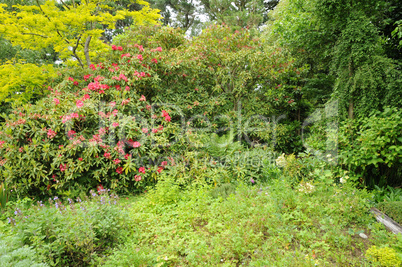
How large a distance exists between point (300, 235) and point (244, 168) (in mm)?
2023

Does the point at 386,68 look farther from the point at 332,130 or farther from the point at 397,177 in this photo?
the point at 397,177

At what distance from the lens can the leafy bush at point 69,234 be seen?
2006 mm

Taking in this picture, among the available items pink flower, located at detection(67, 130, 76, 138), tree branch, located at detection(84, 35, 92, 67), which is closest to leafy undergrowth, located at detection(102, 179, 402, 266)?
pink flower, located at detection(67, 130, 76, 138)

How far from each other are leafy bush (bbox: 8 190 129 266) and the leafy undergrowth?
0.72ft

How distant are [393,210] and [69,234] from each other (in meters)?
3.63

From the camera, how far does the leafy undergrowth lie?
2139 millimetres

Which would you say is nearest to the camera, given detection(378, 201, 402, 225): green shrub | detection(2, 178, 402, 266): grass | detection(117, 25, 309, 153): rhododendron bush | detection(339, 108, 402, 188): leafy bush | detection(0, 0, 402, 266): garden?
detection(2, 178, 402, 266): grass

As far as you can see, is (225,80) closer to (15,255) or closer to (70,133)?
(70,133)

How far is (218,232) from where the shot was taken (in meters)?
2.69

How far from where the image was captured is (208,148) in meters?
4.84

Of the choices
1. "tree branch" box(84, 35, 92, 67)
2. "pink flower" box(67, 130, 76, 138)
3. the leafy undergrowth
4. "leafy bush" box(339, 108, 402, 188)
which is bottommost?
the leafy undergrowth

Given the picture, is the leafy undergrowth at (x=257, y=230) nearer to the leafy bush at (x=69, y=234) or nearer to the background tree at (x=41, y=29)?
the leafy bush at (x=69, y=234)

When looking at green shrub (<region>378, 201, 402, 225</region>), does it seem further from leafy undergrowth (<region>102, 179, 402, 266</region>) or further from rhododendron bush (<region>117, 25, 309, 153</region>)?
rhododendron bush (<region>117, 25, 309, 153</region>)

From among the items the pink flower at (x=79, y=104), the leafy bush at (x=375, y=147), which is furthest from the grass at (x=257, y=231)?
the pink flower at (x=79, y=104)
